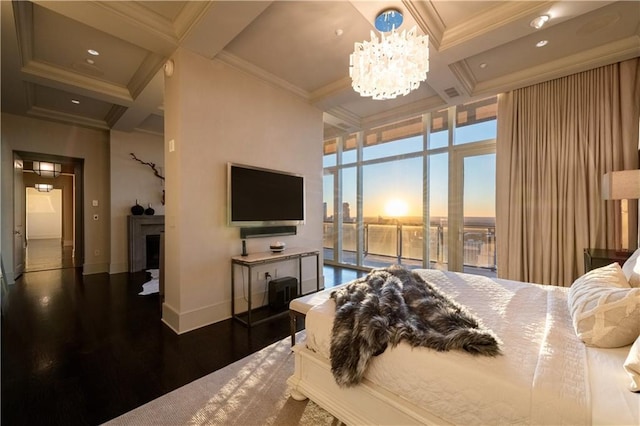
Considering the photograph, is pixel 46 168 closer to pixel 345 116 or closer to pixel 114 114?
pixel 114 114

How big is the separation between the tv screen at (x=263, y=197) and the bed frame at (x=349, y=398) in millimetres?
1884

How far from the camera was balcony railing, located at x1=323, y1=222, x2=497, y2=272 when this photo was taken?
4203 millimetres

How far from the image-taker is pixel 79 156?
16.8 feet

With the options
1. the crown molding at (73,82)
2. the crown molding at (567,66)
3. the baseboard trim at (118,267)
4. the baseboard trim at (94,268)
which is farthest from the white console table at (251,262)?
the baseboard trim at (94,268)

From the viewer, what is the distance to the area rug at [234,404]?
1.56m

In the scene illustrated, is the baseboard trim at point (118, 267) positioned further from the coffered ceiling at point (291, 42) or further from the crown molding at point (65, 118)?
the coffered ceiling at point (291, 42)

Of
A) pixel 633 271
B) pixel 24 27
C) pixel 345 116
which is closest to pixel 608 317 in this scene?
pixel 633 271

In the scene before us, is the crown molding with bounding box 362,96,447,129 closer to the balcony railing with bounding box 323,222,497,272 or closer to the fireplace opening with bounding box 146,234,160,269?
the balcony railing with bounding box 323,222,497,272

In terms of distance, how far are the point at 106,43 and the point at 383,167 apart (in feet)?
14.9


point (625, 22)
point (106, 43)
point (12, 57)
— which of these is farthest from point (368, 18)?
point (12, 57)

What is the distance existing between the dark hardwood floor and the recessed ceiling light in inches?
149

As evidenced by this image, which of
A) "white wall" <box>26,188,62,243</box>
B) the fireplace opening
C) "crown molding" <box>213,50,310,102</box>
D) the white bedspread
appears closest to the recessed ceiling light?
the white bedspread

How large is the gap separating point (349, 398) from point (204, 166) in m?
2.56

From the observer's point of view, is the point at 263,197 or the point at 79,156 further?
the point at 79,156
